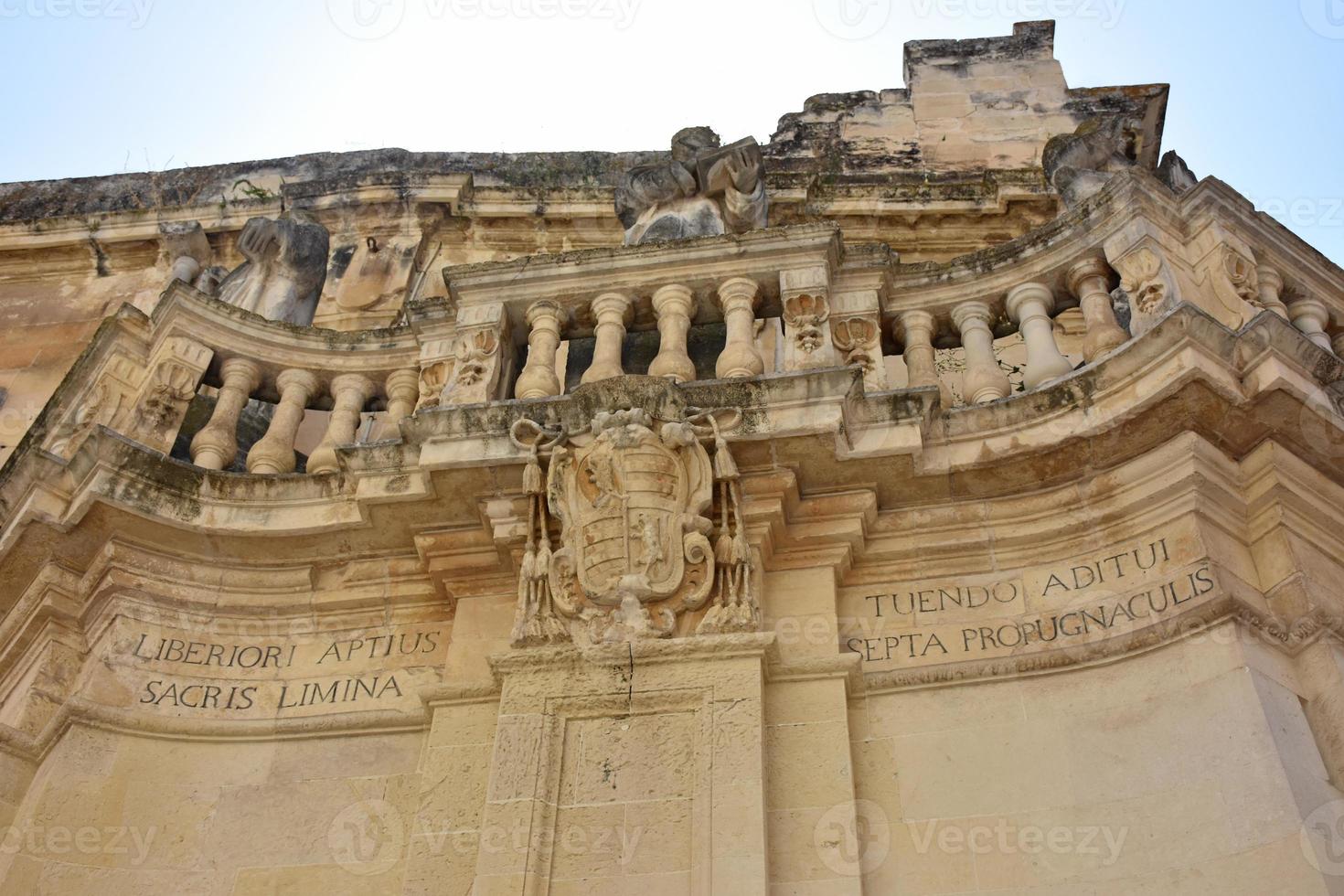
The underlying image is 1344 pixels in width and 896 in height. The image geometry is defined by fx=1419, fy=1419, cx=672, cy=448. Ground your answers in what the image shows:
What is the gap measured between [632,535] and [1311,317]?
3.79 meters

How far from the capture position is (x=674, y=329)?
7543 mm

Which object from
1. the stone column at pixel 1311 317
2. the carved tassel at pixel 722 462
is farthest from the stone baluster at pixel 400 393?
the stone column at pixel 1311 317

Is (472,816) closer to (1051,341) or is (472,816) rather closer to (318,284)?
(1051,341)

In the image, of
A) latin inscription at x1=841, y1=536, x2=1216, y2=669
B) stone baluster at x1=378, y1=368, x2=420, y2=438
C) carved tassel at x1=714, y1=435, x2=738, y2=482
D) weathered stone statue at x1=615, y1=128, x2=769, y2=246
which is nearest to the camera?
latin inscription at x1=841, y1=536, x2=1216, y2=669

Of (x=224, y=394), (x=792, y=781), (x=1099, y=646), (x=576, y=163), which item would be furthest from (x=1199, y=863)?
(x=576, y=163)

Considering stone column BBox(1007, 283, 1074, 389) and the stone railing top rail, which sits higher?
the stone railing top rail

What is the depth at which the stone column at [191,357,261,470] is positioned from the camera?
7.60 meters

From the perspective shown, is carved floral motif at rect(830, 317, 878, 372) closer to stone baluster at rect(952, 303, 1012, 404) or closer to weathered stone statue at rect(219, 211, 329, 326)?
stone baluster at rect(952, 303, 1012, 404)

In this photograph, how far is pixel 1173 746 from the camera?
562 cm

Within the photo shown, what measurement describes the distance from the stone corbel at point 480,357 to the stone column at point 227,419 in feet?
3.96

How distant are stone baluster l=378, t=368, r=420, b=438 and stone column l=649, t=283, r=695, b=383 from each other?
1516mm

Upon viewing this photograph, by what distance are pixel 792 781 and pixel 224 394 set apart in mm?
4169

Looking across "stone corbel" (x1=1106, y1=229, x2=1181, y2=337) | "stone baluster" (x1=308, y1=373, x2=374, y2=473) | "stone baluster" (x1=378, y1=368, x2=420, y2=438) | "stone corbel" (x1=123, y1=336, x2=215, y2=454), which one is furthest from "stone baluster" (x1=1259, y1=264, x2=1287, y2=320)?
"stone corbel" (x1=123, y1=336, x2=215, y2=454)

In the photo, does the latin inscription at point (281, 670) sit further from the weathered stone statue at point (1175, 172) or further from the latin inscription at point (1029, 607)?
the weathered stone statue at point (1175, 172)
